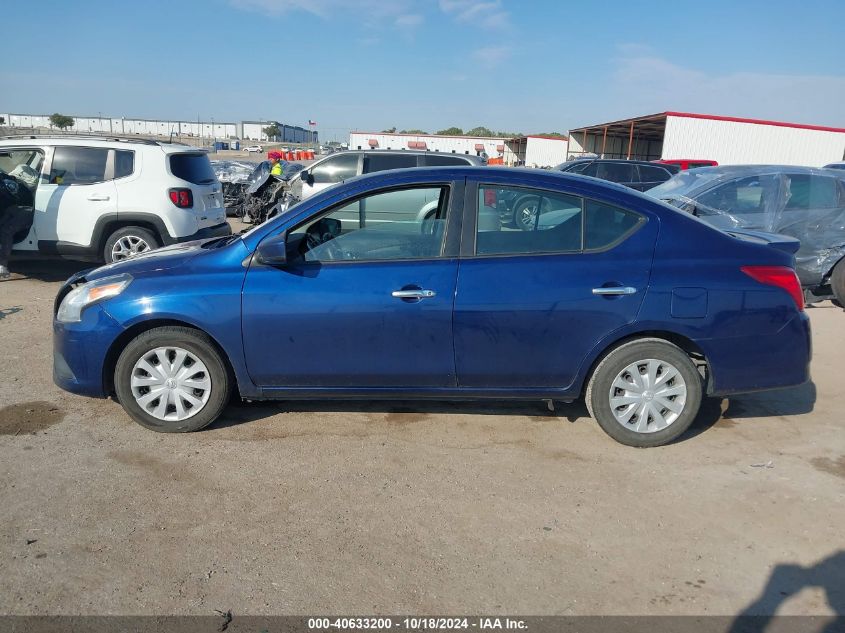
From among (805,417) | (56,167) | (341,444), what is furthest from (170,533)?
(56,167)

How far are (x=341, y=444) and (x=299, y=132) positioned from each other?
127477mm

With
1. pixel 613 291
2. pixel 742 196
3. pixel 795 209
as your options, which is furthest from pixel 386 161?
pixel 613 291

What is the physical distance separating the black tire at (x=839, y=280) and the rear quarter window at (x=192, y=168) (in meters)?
8.17

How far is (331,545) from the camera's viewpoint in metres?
3.03

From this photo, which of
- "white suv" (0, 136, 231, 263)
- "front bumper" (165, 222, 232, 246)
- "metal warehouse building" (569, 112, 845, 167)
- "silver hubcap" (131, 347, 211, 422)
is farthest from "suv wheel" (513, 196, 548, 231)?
"metal warehouse building" (569, 112, 845, 167)

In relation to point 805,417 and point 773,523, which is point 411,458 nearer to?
point 773,523

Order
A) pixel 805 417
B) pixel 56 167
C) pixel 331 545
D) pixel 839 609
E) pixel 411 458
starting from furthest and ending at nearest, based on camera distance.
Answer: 1. pixel 56 167
2. pixel 805 417
3. pixel 411 458
4. pixel 331 545
5. pixel 839 609

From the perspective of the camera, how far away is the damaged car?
7.80 metres

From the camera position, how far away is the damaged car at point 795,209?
7.80 metres

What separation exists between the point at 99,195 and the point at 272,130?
105369 millimetres

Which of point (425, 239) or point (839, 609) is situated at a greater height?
point (425, 239)

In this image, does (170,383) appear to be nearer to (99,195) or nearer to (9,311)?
(9,311)

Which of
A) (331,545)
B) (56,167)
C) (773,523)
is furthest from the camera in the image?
(56,167)

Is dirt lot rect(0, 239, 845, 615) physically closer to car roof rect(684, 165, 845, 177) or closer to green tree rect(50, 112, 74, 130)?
car roof rect(684, 165, 845, 177)
